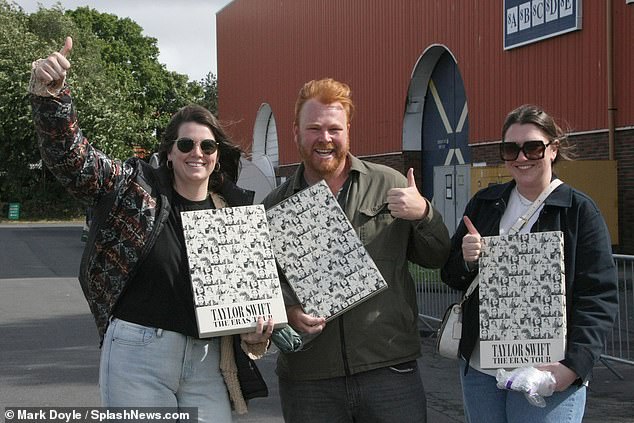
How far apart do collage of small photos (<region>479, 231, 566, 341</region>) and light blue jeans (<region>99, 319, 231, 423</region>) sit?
104 cm

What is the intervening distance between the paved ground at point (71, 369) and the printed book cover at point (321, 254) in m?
3.50

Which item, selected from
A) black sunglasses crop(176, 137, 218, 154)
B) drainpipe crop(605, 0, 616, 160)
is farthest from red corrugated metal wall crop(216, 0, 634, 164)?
black sunglasses crop(176, 137, 218, 154)

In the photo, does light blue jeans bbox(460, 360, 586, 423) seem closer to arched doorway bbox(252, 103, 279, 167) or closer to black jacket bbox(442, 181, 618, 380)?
black jacket bbox(442, 181, 618, 380)

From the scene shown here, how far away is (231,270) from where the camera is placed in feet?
11.5

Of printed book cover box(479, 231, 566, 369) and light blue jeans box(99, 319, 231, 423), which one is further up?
printed book cover box(479, 231, 566, 369)

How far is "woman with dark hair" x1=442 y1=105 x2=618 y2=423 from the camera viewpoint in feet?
11.0

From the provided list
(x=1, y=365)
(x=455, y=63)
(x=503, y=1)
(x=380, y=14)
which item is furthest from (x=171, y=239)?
(x=380, y=14)

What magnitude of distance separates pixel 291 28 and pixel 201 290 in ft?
103

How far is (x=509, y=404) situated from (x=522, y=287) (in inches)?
16.8

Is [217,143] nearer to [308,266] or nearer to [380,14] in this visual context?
[308,266]

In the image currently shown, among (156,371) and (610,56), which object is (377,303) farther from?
(610,56)

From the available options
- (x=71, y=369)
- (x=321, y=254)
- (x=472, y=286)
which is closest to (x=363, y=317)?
(x=321, y=254)

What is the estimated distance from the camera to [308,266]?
367 centimetres

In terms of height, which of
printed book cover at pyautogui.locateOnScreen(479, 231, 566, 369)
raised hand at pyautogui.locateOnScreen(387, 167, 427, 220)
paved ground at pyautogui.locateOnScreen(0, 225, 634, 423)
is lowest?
paved ground at pyautogui.locateOnScreen(0, 225, 634, 423)
